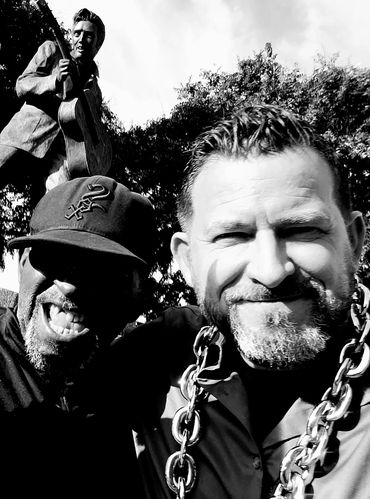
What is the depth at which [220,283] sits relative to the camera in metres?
1.50

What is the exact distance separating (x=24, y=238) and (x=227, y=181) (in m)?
0.85

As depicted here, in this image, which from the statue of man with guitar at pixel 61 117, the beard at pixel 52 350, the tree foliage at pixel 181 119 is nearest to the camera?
the beard at pixel 52 350

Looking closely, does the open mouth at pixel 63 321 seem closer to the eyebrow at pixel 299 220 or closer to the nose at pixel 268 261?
the nose at pixel 268 261

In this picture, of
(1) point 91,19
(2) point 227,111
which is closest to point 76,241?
(1) point 91,19

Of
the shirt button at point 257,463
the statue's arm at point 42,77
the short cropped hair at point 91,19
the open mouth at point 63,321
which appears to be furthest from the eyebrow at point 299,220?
the short cropped hair at point 91,19

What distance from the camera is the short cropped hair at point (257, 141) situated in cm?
160

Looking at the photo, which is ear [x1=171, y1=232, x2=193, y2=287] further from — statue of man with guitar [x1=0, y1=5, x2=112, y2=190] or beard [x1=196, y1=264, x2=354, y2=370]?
statue of man with guitar [x1=0, y1=5, x2=112, y2=190]

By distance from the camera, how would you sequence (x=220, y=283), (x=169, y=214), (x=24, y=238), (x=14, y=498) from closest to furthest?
(x=14, y=498)
(x=220, y=283)
(x=24, y=238)
(x=169, y=214)

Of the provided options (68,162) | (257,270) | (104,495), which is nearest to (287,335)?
(257,270)

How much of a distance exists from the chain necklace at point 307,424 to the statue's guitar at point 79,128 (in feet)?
11.2

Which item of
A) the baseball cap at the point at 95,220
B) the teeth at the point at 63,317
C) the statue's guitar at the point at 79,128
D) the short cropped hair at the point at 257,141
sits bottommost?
the teeth at the point at 63,317

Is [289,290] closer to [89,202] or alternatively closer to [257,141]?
[257,141]

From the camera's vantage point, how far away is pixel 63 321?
1881 millimetres

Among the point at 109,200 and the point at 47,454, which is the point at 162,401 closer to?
the point at 47,454
